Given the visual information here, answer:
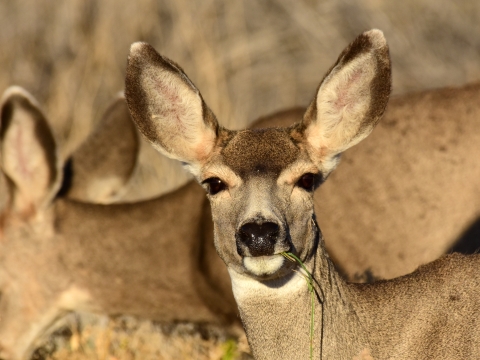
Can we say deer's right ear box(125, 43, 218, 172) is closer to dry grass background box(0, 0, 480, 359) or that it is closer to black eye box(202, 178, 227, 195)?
black eye box(202, 178, 227, 195)

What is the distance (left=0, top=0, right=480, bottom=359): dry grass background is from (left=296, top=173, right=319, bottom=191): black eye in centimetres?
654

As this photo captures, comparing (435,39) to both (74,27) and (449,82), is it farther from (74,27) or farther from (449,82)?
(74,27)

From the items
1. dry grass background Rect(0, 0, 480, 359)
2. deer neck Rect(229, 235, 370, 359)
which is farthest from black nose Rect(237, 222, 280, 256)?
dry grass background Rect(0, 0, 480, 359)

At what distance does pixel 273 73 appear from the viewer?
11914 mm

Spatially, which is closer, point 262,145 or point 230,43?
point 262,145

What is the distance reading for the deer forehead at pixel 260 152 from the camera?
13.7 ft

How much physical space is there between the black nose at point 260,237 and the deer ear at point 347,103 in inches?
25.9

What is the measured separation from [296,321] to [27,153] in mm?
3126

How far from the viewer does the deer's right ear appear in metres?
4.48

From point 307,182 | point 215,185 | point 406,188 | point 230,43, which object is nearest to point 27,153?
point 406,188

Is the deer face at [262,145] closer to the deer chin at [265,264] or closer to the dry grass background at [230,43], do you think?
the deer chin at [265,264]

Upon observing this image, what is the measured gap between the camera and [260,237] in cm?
387

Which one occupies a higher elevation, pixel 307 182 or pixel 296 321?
pixel 307 182

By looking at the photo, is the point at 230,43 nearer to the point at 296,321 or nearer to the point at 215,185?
the point at 215,185
